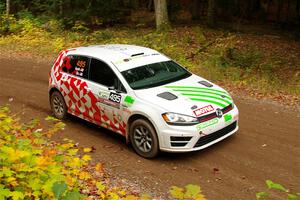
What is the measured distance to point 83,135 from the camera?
915cm

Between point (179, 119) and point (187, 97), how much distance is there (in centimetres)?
59

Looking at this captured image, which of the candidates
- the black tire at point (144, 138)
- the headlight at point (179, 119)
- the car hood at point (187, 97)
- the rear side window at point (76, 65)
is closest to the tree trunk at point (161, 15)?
the rear side window at point (76, 65)

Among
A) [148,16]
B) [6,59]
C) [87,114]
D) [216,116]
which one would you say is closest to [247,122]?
[216,116]

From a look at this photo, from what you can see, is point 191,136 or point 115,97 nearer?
point 191,136

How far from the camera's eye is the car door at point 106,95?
8203 mm

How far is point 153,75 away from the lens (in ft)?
28.0

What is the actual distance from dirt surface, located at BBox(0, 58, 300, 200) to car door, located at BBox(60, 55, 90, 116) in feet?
1.97

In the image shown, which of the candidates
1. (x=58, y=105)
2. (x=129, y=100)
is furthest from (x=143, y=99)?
(x=58, y=105)

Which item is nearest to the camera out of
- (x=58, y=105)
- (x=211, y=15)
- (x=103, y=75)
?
(x=103, y=75)

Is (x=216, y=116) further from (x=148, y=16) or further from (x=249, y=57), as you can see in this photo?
(x=148, y=16)

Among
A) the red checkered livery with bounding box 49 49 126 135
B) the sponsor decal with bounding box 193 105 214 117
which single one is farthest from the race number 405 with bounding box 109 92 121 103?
the sponsor decal with bounding box 193 105 214 117

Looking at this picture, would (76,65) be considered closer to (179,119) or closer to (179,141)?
(179,119)

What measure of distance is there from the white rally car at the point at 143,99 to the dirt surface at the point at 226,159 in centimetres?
34

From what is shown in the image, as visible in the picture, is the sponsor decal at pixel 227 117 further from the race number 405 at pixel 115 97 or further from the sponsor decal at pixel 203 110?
the race number 405 at pixel 115 97
